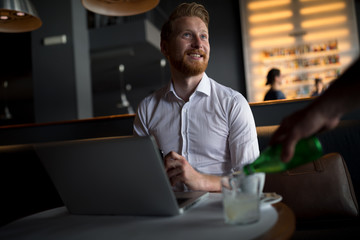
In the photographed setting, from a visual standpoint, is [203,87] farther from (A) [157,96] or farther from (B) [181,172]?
(B) [181,172]

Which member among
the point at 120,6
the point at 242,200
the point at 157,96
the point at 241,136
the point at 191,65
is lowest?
the point at 242,200

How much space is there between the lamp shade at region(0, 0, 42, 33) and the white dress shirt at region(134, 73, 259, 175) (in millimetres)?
1257

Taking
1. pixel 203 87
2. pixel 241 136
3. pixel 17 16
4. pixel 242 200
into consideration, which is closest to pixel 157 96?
pixel 203 87

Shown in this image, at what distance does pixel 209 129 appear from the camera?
5.03ft

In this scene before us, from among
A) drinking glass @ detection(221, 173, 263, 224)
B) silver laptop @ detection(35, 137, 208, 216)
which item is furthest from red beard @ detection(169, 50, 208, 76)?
drinking glass @ detection(221, 173, 263, 224)

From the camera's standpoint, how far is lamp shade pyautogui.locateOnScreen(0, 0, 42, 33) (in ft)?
7.07

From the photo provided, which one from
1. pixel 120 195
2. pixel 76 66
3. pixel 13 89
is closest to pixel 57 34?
pixel 76 66

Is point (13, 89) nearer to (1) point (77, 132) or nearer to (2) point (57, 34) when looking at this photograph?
(2) point (57, 34)

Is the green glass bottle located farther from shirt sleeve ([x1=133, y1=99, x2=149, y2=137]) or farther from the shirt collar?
shirt sleeve ([x1=133, y1=99, x2=149, y2=137])

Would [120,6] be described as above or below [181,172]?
above

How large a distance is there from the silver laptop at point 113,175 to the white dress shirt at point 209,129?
58 centimetres

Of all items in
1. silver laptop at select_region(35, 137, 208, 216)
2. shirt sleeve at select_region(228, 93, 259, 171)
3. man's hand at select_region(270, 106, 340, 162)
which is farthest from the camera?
shirt sleeve at select_region(228, 93, 259, 171)

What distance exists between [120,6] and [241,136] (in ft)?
4.06

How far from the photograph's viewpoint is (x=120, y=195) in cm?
86
